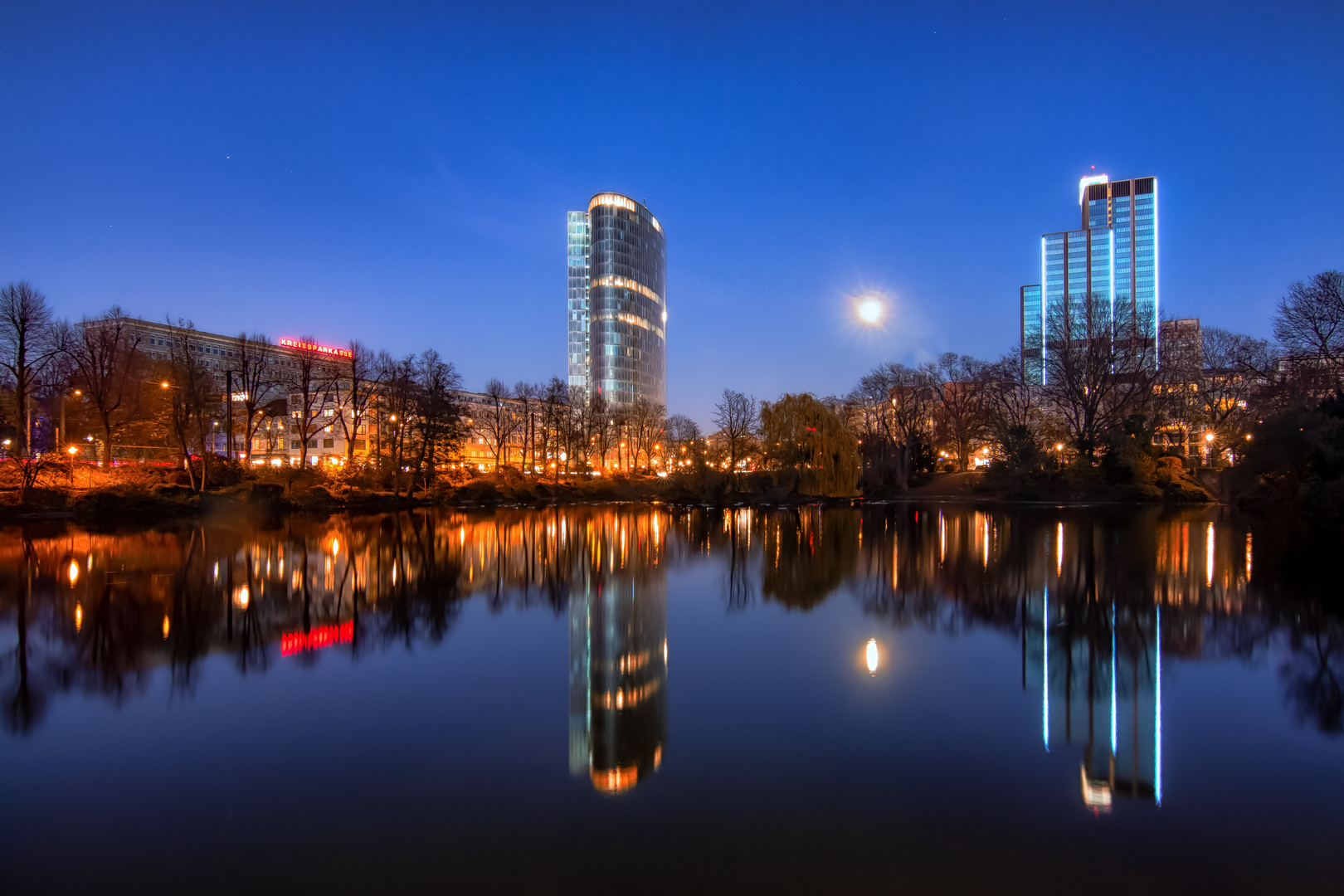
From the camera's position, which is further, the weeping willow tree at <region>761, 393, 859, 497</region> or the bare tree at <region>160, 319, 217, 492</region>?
the weeping willow tree at <region>761, 393, 859, 497</region>

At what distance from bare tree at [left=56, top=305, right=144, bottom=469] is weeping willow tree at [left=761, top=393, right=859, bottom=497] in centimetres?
3527

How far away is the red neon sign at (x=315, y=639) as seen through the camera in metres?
9.12

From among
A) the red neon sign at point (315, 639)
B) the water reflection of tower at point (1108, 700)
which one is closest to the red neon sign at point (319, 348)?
the red neon sign at point (315, 639)

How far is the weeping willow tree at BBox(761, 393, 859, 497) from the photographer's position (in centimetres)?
4141

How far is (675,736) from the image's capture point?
19.7ft

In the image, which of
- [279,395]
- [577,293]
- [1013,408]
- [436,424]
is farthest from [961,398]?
[577,293]

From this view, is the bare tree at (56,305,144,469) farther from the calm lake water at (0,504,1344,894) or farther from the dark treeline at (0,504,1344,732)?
the calm lake water at (0,504,1344,894)

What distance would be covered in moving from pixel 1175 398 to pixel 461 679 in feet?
190

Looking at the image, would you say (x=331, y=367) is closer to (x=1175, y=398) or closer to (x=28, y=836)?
(x=28, y=836)

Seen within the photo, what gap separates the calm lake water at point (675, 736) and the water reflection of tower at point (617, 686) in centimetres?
5

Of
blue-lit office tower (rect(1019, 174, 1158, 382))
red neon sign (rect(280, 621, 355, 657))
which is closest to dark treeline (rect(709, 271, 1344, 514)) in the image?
red neon sign (rect(280, 621, 355, 657))

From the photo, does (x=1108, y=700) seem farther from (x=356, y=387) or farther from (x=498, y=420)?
(x=498, y=420)

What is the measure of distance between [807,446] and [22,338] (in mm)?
42169

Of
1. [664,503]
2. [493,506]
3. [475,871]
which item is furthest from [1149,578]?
[493,506]
